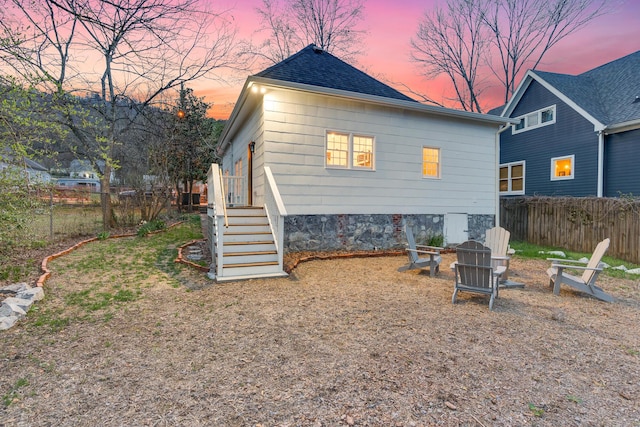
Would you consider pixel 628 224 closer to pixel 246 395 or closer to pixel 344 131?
pixel 344 131

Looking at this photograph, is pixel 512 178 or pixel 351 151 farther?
pixel 512 178

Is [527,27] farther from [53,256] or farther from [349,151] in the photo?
[53,256]

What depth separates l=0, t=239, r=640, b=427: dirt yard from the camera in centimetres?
218

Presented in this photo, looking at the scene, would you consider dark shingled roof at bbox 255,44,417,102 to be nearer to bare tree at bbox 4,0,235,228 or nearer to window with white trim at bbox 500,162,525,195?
bare tree at bbox 4,0,235,228

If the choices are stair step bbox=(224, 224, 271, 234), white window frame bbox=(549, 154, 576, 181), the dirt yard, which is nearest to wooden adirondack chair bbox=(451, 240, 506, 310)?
the dirt yard

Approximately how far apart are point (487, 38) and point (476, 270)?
70.4ft

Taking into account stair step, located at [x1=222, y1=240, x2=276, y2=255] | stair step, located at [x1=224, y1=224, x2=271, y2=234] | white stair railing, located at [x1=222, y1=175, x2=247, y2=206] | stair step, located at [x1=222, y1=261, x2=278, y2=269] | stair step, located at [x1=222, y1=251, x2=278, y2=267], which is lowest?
stair step, located at [x1=222, y1=261, x2=278, y2=269]

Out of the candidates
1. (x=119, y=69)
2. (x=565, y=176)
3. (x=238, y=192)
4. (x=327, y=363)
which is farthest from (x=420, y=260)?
(x=119, y=69)

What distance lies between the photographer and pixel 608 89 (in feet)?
43.7

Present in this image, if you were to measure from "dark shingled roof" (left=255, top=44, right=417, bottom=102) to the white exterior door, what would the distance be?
13.1ft

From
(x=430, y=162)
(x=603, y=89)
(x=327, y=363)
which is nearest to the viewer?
(x=327, y=363)

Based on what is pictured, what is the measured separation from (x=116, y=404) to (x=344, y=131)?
24.0ft

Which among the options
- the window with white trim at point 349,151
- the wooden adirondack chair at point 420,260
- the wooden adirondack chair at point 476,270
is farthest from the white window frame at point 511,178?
the wooden adirondack chair at point 476,270

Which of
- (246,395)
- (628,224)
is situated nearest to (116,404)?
(246,395)
